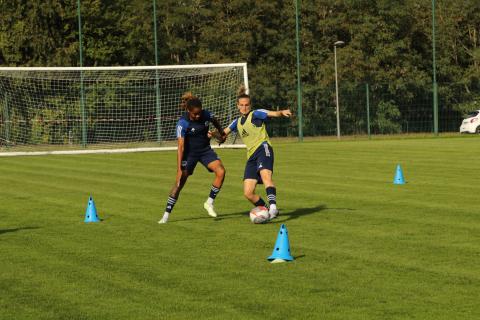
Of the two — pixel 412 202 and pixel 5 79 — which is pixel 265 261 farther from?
pixel 5 79

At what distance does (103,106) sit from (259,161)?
2985cm

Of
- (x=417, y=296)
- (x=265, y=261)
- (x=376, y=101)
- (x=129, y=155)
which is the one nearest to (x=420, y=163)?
(x=129, y=155)

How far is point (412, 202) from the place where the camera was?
51.7 ft

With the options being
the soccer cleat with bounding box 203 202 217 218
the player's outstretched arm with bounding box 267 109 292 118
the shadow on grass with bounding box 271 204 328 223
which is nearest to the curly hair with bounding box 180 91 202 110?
the player's outstretched arm with bounding box 267 109 292 118

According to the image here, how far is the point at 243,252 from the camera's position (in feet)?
36.2

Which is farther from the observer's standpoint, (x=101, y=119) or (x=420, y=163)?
(x=101, y=119)

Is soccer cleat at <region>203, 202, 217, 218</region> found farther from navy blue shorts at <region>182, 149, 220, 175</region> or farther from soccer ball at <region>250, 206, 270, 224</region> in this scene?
soccer ball at <region>250, 206, 270, 224</region>

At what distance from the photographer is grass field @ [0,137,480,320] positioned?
820 centimetres

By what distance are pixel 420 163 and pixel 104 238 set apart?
14553mm

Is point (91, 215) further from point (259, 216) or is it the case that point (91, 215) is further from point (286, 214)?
point (286, 214)

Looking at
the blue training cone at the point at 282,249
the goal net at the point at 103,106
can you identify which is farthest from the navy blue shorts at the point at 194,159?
the goal net at the point at 103,106

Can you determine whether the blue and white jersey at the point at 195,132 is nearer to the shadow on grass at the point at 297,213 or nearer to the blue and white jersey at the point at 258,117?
the blue and white jersey at the point at 258,117

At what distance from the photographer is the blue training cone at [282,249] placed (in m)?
10.3

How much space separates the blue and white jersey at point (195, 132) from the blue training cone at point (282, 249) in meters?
4.29
